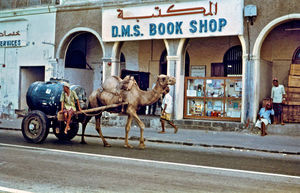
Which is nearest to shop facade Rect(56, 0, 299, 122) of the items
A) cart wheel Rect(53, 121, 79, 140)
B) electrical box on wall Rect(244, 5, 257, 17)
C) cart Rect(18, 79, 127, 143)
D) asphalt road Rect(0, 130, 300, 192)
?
electrical box on wall Rect(244, 5, 257, 17)

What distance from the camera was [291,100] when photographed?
17.2 meters

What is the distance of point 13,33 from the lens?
23.6m

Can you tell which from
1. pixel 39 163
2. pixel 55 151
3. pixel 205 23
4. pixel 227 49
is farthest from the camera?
pixel 227 49

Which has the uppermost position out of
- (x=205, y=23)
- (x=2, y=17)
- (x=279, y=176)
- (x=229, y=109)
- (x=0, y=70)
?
(x=2, y=17)

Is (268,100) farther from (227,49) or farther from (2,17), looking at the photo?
(2,17)

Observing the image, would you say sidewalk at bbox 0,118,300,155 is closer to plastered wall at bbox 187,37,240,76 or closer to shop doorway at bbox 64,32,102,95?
plastered wall at bbox 187,37,240,76

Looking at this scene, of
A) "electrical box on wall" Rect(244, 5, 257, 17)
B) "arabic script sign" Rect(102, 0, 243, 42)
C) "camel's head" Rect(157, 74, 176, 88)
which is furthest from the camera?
"arabic script sign" Rect(102, 0, 243, 42)

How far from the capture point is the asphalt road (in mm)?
6477

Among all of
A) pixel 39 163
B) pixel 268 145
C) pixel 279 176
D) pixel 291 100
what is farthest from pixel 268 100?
pixel 39 163

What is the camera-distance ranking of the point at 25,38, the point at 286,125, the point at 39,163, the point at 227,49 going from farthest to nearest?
the point at 25,38 < the point at 227,49 < the point at 286,125 < the point at 39,163

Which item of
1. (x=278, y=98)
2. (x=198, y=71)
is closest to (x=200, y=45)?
(x=198, y=71)

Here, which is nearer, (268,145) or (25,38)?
(268,145)

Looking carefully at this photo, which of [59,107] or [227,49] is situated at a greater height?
[227,49]

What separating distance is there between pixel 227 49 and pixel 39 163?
1409 centimetres
